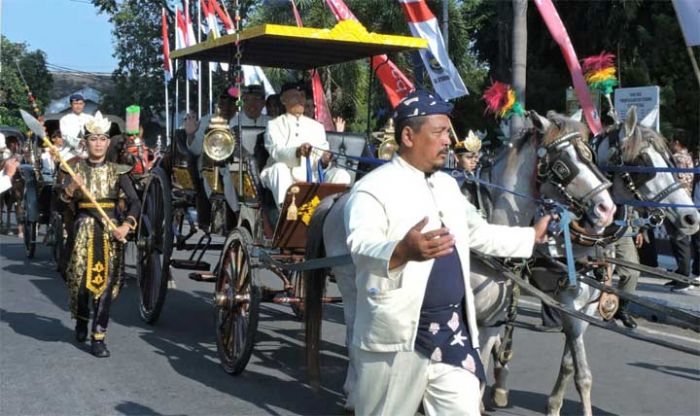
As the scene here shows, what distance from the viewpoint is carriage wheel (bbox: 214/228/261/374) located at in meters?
6.71

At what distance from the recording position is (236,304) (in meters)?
7.02

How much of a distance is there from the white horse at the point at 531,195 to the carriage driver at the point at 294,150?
4.32 ft

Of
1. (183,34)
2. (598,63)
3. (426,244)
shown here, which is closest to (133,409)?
(426,244)

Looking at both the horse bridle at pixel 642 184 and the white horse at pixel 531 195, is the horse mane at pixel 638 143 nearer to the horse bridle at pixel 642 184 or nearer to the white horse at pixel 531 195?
the horse bridle at pixel 642 184

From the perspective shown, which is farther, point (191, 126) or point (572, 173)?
point (191, 126)

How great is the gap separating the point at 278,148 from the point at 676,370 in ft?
12.6

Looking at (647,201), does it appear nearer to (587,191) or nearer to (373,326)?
(587,191)

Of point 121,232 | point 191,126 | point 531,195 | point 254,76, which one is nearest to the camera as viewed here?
point 531,195

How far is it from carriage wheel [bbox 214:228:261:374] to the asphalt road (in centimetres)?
21

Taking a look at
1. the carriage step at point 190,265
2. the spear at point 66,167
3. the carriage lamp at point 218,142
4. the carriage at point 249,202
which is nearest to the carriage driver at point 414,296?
the carriage at point 249,202

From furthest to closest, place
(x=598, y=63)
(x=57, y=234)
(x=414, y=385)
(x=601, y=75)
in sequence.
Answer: (x=57, y=234), (x=598, y=63), (x=601, y=75), (x=414, y=385)

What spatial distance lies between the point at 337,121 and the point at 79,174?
308 cm

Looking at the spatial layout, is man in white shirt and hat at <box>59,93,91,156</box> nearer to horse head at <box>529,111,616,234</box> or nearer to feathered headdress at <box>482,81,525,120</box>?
feathered headdress at <box>482,81,525,120</box>

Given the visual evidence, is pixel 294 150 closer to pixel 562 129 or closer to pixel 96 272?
pixel 96 272
